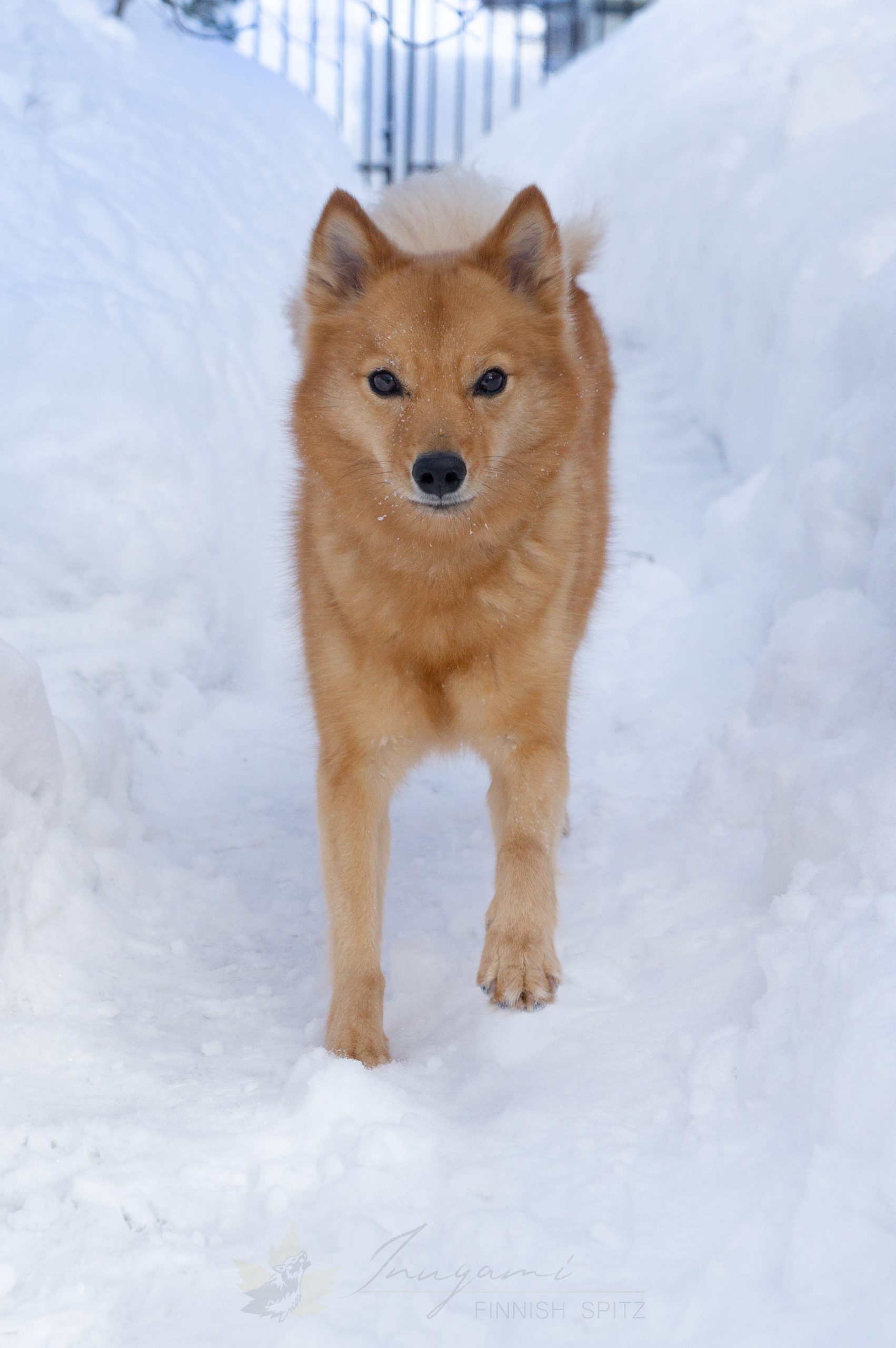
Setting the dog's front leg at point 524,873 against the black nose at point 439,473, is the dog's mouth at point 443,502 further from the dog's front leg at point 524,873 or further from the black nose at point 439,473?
the dog's front leg at point 524,873

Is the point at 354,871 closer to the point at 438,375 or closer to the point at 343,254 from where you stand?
the point at 438,375

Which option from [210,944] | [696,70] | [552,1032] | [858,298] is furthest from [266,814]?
[696,70]

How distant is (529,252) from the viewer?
116 inches

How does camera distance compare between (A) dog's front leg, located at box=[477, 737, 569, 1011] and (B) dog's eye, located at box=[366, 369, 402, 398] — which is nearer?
(A) dog's front leg, located at box=[477, 737, 569, 1011]

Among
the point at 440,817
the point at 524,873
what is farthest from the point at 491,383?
the point at 440,817

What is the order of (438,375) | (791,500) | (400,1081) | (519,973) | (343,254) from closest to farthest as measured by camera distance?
(400,1081) < (519,973) < (438,375) < (343,254) < (791,500)

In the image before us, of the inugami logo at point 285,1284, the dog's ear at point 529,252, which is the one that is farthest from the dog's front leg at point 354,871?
the dog's ear at point 529,252

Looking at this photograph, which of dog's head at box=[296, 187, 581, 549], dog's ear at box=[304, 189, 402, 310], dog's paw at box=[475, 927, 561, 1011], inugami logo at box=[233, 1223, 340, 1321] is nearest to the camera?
inugami logo at box=[233, 1223, 340, 1321]

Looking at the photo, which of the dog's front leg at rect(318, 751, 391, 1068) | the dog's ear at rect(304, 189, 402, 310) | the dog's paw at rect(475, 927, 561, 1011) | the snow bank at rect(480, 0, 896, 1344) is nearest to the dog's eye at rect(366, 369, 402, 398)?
the dog's ear at rect(304, 189, 402, 310)

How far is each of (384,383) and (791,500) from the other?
2566mm

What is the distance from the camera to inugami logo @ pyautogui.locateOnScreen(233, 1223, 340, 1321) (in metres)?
1.74

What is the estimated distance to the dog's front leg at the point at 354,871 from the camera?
2664mm

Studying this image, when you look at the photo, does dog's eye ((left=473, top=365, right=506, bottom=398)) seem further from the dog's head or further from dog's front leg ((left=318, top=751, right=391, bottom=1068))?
dog's front leg ((left=318, top=751, right=391, bottom=1068))

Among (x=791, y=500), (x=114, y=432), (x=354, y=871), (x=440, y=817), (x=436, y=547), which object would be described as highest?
(x=436, y=547)
